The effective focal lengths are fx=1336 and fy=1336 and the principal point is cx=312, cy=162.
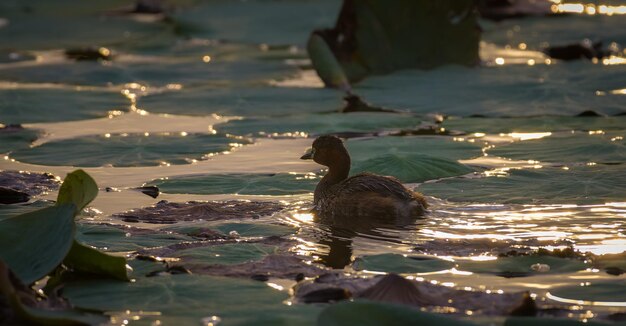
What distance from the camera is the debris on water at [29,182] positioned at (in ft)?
26.4

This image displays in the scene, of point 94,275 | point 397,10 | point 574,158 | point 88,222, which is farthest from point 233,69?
point 94,275

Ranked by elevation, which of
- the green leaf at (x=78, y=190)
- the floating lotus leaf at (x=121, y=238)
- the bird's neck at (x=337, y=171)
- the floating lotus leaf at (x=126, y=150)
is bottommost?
the floating lotus leaf at (x=121, y=238)

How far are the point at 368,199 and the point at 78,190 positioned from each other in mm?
1822

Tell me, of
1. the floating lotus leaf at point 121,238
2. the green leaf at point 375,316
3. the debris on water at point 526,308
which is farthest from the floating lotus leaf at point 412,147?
the green leaf at point 375,316

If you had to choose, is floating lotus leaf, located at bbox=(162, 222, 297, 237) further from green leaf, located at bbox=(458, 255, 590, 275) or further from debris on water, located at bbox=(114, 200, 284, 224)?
green leaf, located at bbox=(458, 255, 590, 275)

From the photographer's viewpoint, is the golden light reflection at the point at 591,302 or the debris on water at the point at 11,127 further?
the debris on water at the point at 11,127

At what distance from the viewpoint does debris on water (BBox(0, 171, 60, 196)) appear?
8.04 metres

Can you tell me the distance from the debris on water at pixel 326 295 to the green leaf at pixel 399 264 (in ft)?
1.78

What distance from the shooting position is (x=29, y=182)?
8.24m

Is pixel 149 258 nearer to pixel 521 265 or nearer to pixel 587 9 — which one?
pixel 521 265

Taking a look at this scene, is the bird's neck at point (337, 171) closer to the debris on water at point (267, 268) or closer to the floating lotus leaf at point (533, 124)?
the debris on water at point (267, 268)


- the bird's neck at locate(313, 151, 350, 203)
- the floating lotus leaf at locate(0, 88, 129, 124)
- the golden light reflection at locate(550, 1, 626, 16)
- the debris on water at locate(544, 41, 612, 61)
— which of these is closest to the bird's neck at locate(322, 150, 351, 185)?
the bird's neck at locate(313, 151, 350, 203)

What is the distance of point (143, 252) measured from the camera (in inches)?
251

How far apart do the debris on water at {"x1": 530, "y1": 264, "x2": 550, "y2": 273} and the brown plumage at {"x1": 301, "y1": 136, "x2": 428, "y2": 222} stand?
127cm
